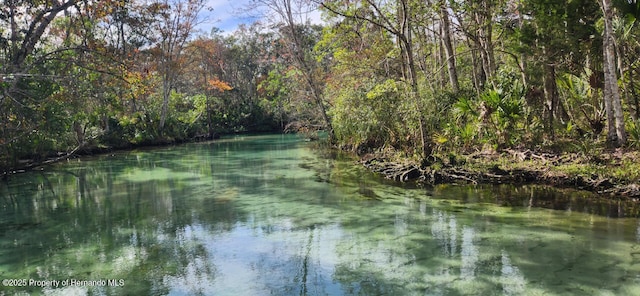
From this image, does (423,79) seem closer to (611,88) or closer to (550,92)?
(550,92)

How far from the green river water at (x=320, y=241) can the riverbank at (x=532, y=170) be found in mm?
396

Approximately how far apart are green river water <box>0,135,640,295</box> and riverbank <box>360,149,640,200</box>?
1.30 ft

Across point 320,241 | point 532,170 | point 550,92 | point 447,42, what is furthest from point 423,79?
point 320,241

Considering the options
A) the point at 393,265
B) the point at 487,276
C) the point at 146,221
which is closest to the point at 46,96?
the point at 146,221

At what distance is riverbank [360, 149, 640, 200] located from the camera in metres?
7.42

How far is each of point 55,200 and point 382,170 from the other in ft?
25.8

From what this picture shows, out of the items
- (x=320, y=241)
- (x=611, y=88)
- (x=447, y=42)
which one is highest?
A: (x=447, y=42)

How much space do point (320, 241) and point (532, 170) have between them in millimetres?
5290

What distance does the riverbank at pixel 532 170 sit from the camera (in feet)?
24.3

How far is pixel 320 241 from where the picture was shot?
19.7 ft

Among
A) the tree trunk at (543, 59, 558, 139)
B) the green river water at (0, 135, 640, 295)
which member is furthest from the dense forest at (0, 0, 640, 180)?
the green river water at (0, 135, 640, 295)

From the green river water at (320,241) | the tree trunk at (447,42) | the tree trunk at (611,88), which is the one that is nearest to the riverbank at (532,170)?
the green river water at (320,241)

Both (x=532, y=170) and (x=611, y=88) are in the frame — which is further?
(x=532, y=170)

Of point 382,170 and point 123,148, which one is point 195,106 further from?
point 382,170
